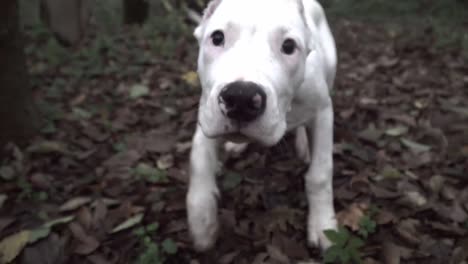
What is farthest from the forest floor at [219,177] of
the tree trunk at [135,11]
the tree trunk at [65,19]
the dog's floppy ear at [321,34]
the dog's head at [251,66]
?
the tree trunk at [135,11]

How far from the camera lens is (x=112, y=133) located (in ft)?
12.2

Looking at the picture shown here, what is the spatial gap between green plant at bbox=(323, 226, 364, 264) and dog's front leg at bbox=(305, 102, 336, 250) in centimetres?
16

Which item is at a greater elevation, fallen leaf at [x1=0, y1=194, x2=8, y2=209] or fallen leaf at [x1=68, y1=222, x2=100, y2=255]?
fallen leaf at [x1=0, y1=194, x2=8, y2=209]

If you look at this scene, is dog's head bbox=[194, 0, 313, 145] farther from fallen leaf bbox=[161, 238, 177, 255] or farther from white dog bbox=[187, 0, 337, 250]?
fallen leaf bbox=[161, 238, 177, 255]

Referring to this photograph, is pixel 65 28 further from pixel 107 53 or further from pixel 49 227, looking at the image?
pixel 49 227

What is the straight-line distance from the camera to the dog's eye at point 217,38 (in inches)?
84.5

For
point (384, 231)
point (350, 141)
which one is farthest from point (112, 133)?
point (384, 231)

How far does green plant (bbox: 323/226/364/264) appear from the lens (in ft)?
7.26

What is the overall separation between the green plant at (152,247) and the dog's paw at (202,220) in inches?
5.0

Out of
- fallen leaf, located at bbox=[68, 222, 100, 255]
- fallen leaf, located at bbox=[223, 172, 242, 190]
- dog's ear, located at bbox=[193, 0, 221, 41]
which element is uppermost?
dog's ear, located at bbox=[193, 0, 221, 41]

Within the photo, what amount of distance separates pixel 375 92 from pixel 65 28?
3.92m

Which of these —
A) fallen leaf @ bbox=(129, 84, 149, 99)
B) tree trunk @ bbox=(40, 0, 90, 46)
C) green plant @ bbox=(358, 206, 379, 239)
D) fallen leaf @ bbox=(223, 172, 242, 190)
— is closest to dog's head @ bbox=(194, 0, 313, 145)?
green plant @ bbox=(358, 206, 379, 239)

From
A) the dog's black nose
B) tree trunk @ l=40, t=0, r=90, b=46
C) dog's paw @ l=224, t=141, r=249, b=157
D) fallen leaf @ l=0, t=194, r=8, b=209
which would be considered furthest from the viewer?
tree trunk @ l=40, t=0, r=90, b=46

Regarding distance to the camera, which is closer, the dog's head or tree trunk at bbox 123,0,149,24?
the dog's head
